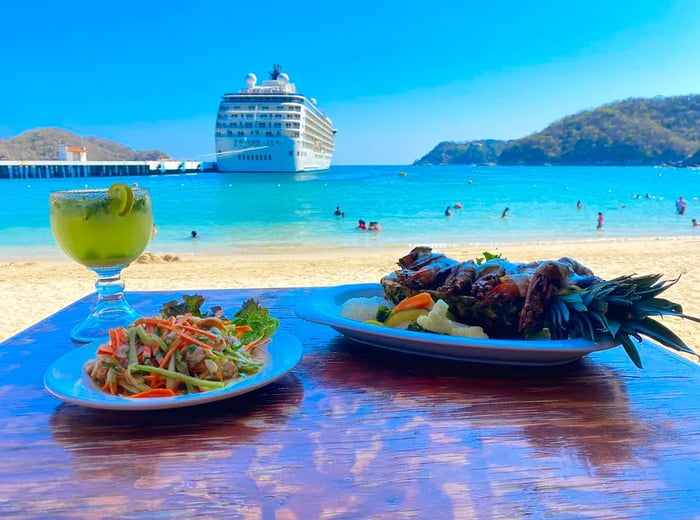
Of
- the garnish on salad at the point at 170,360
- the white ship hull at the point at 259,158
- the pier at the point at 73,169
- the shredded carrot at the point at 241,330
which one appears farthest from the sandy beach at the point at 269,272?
the pier at the point at 73,169

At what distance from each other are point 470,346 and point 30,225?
2067 cm

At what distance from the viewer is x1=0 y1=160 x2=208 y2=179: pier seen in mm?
48688

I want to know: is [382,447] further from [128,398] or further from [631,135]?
[631,135]

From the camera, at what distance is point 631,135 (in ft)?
223

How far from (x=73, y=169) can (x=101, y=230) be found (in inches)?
2157

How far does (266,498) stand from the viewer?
621mm

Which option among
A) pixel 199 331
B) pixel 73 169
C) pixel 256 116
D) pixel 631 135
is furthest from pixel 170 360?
pixel 631 135

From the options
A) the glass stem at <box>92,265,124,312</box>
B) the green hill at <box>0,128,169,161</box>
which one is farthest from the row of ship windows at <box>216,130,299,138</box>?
the glass stem at <box>92,265,124,312</box>

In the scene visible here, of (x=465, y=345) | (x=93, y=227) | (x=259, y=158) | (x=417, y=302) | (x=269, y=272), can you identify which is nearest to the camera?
(x=465, y=345)

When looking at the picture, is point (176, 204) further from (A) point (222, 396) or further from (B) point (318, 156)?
(B) point (318, 156)

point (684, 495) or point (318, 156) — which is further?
point (318, 156)

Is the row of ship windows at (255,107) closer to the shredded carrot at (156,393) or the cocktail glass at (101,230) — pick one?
the cocktail glass at (101,230)

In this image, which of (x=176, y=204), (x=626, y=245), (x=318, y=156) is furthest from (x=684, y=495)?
(x=318, y=156)

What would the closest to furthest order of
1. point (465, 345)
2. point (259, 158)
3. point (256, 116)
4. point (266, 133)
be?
point (465, 345), point (256, 116), point (266, 133), point (259, 158)
